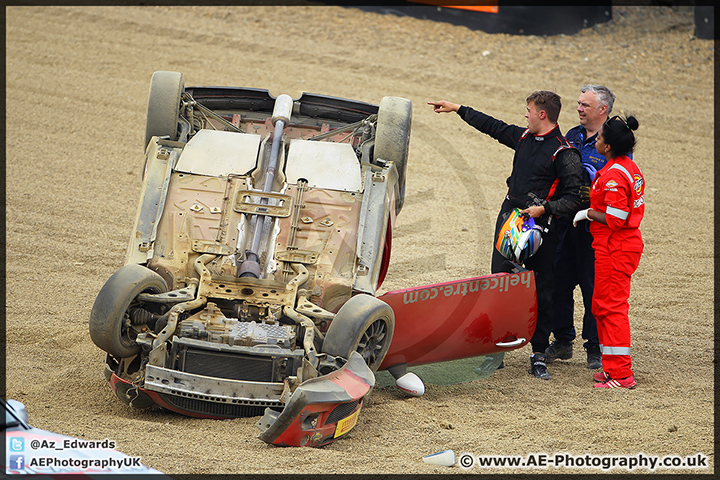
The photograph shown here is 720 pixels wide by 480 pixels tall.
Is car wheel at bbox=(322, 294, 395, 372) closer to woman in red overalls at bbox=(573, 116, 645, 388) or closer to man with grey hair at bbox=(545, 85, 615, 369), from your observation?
woman in red overalls at bbox=(573, 116, 645, 388)

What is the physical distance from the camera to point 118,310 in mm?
5074

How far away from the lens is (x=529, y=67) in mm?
15438

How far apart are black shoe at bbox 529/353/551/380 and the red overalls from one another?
512 millimetres

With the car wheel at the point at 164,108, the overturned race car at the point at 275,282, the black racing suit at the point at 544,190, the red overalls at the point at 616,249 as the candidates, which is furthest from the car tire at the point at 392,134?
the car wheel at the point at 164,108

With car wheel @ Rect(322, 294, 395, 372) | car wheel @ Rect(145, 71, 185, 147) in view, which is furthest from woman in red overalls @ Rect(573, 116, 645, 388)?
car wheel @ Rect(145, 71, 185, 147)

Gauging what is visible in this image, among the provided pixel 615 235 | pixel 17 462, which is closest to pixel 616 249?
pixel 615 235

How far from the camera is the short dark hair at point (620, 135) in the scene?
6.15m

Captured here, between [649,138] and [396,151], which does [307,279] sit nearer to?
[396,151]

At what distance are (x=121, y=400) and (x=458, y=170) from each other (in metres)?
7.87

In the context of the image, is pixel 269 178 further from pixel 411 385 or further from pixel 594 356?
pixel 594 356

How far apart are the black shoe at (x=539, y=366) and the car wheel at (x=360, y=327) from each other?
1.71 meters

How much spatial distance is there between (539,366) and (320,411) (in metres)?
2.60

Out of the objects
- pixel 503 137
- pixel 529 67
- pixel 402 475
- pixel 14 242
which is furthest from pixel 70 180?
pixel 529 67

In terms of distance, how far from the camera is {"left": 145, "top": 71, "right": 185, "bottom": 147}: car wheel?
6.56 meters
